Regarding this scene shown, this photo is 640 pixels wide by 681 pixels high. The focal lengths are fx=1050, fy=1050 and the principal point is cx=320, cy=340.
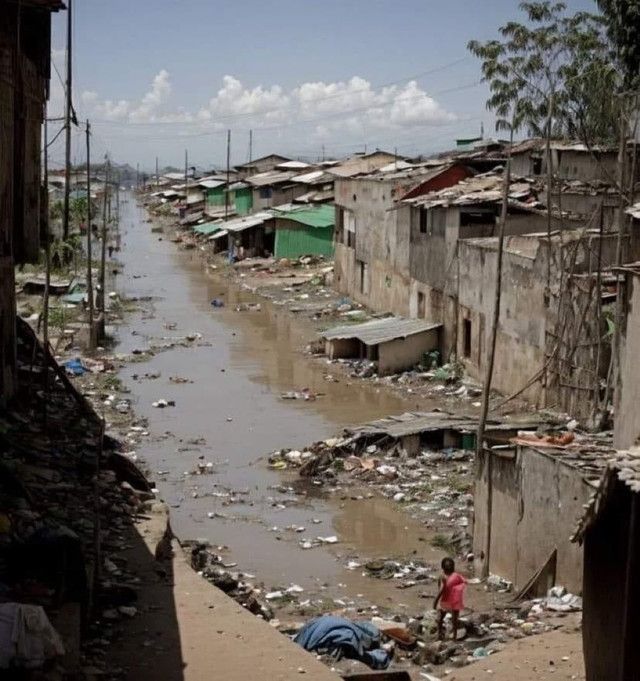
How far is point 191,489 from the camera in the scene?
15.5 metres

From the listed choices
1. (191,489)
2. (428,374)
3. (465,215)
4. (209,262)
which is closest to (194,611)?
(191,489)

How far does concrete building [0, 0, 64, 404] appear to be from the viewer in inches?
416

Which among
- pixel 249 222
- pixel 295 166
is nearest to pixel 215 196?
pixel 295 166

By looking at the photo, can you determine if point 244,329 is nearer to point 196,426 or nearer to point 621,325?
point 196,426

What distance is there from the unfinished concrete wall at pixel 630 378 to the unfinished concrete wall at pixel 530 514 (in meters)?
1.03

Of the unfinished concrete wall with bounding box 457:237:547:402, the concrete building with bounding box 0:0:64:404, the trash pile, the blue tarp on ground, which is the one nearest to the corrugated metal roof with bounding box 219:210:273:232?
the unfinished concrete wall with bounding box 457:237:547:402

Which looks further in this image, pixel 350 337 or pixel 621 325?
pixel 350 337

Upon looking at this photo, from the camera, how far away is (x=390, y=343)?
22.6 metres

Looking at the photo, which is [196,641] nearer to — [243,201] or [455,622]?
[455,622]

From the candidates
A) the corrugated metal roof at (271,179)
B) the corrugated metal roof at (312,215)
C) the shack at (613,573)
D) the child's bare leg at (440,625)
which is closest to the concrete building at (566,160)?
the corrugated metal roof at (312,215)

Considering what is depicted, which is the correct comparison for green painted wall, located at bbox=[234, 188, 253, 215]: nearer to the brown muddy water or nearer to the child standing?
the brown muddy water

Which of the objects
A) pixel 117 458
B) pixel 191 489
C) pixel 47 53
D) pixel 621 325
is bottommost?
pixel 191 489

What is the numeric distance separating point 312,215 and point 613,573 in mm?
36520

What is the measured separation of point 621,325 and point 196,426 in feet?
28.7
